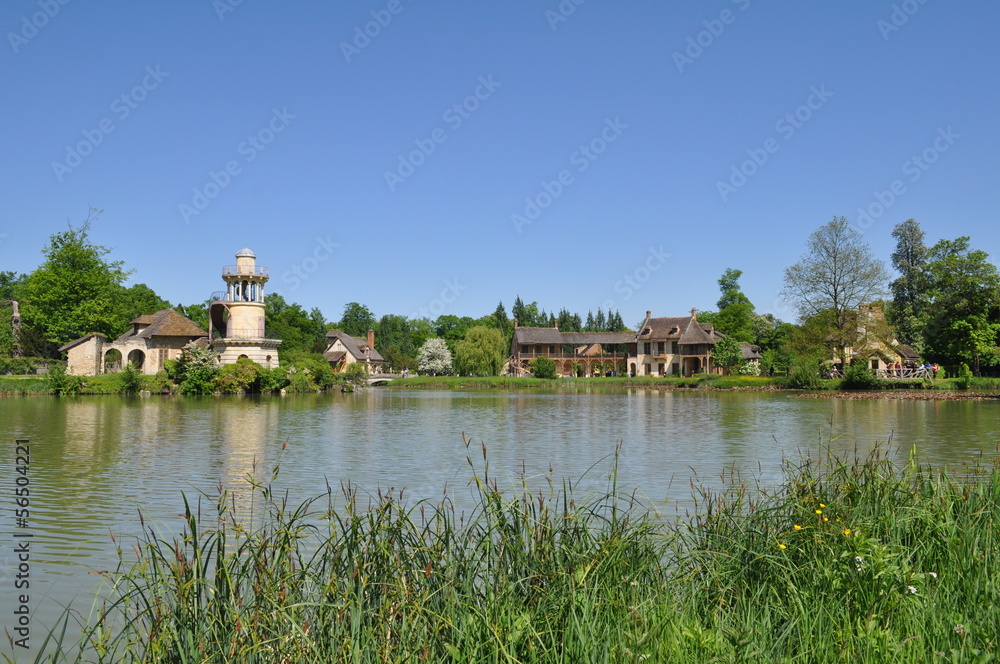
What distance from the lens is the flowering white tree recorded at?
81.8m

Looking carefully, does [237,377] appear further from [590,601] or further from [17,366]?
[590,601]

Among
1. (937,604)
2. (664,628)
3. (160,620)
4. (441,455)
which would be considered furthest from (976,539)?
(441,455)

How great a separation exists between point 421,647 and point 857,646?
2.27m

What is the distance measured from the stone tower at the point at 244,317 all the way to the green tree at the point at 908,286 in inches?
1955

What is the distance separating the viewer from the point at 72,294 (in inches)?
2240

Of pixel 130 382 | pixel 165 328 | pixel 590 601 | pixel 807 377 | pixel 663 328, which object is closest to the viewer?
pixel 590 601

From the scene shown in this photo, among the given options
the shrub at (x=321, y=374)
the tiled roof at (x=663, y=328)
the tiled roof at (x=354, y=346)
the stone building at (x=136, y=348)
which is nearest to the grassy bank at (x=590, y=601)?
the shrub at (x=321, y=374)

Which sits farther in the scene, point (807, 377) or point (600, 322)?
point (600, 322)

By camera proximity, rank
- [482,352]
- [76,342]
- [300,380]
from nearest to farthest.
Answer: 1. [300,380]
2. [76,342]
3. [482,352]

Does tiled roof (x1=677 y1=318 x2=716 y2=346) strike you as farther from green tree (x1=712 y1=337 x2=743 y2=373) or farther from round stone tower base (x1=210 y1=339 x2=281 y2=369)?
round stone tower base (x1=210 y1=339 x2=281 y2=369)

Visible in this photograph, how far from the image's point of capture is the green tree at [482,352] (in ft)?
230

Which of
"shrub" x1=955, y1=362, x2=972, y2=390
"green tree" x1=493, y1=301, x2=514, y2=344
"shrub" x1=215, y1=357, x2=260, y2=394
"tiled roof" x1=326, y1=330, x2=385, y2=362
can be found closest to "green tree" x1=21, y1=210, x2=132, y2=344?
"shrub" x1=215, y1=357, x2=260, y2=394

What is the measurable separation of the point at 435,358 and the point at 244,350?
3113 cm

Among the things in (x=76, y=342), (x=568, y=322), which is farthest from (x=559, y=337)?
(x=76, y=342)
